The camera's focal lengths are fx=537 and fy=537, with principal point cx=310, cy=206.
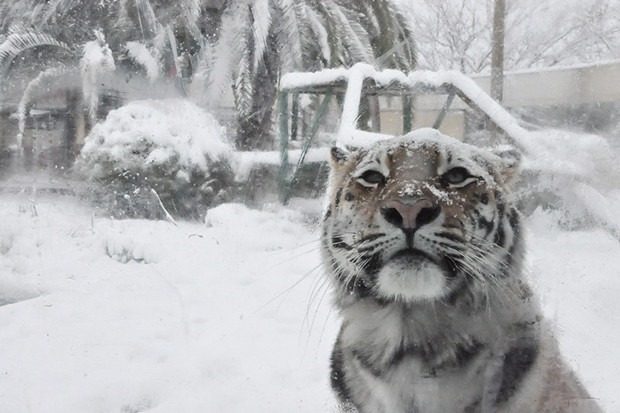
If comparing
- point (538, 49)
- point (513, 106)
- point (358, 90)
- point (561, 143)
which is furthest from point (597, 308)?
point (358, 90)

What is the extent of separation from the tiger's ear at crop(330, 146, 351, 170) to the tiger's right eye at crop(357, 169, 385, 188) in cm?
16

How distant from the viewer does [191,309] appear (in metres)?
1.97

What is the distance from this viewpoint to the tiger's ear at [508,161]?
1.29 meters

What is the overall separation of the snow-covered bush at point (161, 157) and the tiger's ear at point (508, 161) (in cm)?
97

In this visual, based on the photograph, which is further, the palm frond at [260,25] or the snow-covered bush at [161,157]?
the snow-covered bush at [161,157]

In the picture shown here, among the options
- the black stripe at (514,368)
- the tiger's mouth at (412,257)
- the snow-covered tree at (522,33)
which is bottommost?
the black stripe at (514,368)

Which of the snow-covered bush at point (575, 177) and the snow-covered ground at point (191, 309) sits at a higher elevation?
the snow-covered bush at point (575, 177)

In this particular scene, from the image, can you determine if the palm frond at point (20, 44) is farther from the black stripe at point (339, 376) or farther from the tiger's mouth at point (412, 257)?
the tiger's mouth at point (412, 257)

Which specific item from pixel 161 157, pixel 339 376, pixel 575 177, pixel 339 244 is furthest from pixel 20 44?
pixel 575 177

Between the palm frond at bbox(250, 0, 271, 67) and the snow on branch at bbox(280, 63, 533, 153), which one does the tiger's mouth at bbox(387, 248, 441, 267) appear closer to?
the snow on branch at bbox(280, 63, 533, 153)

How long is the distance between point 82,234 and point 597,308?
6.04 ft

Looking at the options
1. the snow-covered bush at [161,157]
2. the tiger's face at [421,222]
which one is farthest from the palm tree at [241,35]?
the tiger's face at [421,222]

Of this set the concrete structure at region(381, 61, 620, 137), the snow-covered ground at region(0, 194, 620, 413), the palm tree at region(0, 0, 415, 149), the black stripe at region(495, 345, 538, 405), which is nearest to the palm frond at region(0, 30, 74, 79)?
the palm tree at region(0, 0, 415, 149)

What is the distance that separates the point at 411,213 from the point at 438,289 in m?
0.19
